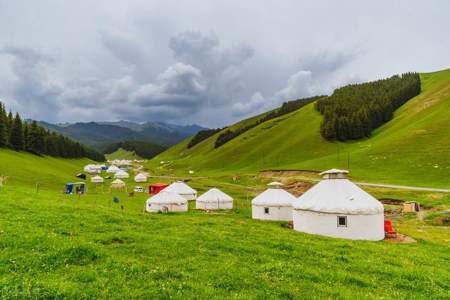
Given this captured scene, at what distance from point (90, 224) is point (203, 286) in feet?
27.3

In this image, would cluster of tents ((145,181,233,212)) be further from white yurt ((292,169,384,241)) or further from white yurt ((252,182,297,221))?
white yurt ((292,169,384,241))

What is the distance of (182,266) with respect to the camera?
9.31 m

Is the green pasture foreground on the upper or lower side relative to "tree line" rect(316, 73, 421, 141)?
lower

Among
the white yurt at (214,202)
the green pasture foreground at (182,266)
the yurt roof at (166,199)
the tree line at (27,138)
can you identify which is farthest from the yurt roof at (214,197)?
the tree line at (27,138)

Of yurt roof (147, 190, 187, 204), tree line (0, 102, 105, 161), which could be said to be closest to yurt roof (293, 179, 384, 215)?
yurt roof (147, 190, 187, 204)

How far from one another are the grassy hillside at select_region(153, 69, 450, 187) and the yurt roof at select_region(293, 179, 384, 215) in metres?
35.3

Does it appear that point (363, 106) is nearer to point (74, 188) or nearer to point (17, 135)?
point (74, 188)

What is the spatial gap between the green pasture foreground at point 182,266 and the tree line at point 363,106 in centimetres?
10047

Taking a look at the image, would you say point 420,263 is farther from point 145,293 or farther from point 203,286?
point 145,293

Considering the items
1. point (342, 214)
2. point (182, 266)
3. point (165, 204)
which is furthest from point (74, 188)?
point (182, 266)

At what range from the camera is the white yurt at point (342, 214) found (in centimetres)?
2178

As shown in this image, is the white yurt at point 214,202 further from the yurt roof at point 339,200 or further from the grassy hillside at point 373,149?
the grassy hillside at point 373,149

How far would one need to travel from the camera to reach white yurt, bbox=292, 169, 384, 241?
2178 cm

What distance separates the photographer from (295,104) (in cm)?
19925
